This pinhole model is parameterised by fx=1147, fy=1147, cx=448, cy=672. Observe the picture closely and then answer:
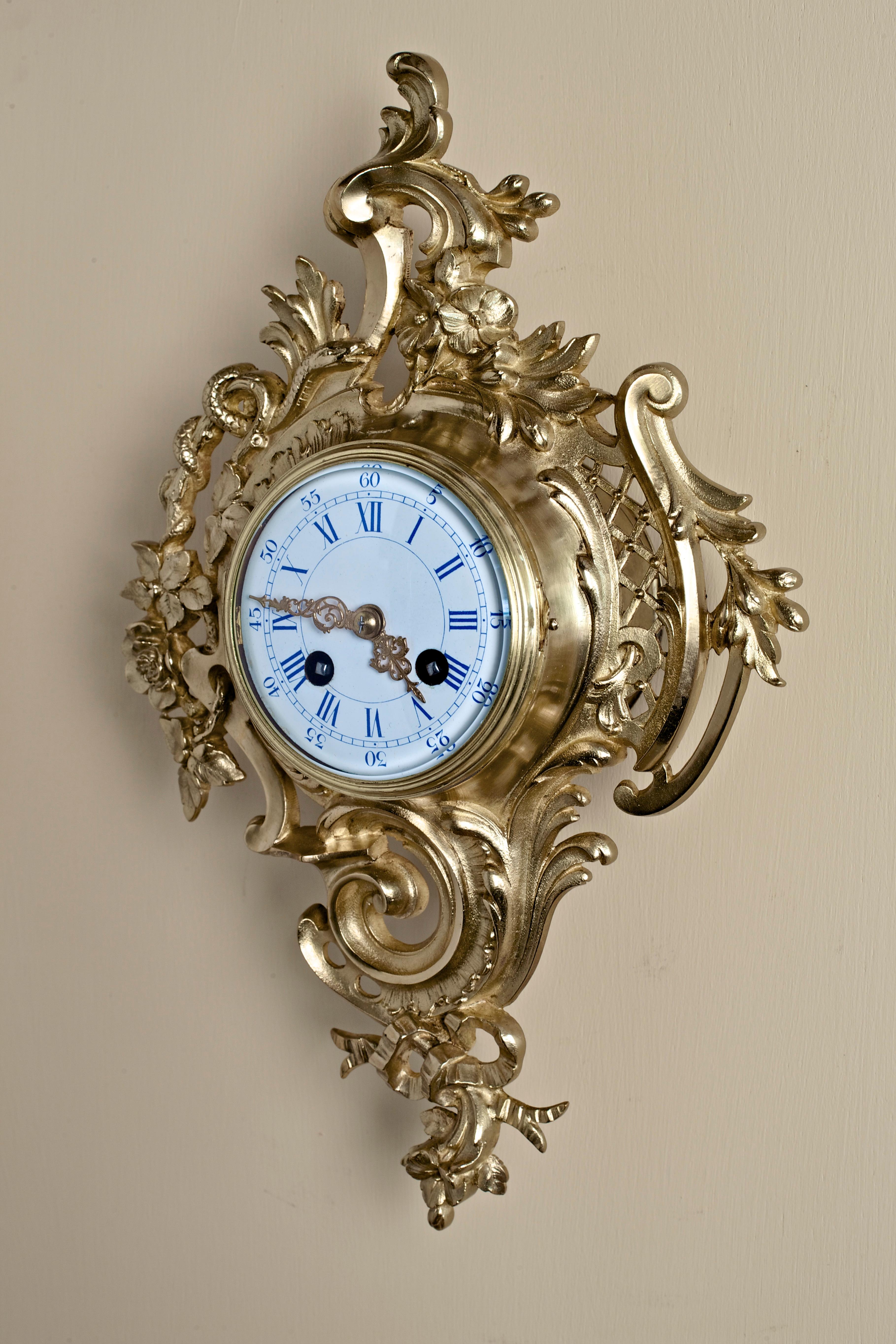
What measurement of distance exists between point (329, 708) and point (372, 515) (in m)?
0.14

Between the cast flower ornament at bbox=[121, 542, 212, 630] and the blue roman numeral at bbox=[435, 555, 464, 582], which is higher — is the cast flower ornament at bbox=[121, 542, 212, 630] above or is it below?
below

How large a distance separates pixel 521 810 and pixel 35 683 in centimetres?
52

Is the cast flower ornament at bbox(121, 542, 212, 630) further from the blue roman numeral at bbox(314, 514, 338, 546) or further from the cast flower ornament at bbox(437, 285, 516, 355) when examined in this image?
the cast flower ornament at bbox(437, 285, 516, 355)

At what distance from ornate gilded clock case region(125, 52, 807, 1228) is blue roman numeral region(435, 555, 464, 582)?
3cm

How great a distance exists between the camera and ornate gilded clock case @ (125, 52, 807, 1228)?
28.0 inches

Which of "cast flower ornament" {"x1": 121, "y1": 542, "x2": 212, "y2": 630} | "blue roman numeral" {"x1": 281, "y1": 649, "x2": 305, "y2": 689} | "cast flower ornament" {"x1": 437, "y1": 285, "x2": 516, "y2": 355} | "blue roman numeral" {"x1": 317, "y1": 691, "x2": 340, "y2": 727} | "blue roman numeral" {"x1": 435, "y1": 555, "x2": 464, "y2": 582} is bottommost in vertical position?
"blue roman numeral" {"x1": 317, "y1": 691, "x2": 340, "y2": 727}

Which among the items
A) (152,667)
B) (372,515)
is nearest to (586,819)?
(372,515)

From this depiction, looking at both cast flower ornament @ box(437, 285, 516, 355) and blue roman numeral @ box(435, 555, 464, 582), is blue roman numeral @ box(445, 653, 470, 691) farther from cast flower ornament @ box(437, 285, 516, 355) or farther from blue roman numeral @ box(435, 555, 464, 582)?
cast flower ornament @ box(437, 285, 516, 355)

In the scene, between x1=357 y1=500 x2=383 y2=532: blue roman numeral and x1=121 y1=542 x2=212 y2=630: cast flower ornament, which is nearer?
x1=357 y1=500 x2=383 y2=532: blue roman numeral

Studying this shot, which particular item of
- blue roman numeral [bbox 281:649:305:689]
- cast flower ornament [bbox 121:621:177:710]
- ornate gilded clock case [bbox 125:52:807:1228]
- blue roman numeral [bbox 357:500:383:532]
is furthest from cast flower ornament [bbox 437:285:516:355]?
cast flower ornament [bbox 121:621:177:710]

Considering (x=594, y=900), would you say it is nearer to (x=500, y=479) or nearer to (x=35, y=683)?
(x=500, y=479)

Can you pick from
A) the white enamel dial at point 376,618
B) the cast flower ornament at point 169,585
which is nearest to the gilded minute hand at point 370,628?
the white enamel dial at point 376,618

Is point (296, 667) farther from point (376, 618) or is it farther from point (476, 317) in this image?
point (476, 317)

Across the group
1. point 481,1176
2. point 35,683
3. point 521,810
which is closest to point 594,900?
point 521,810
